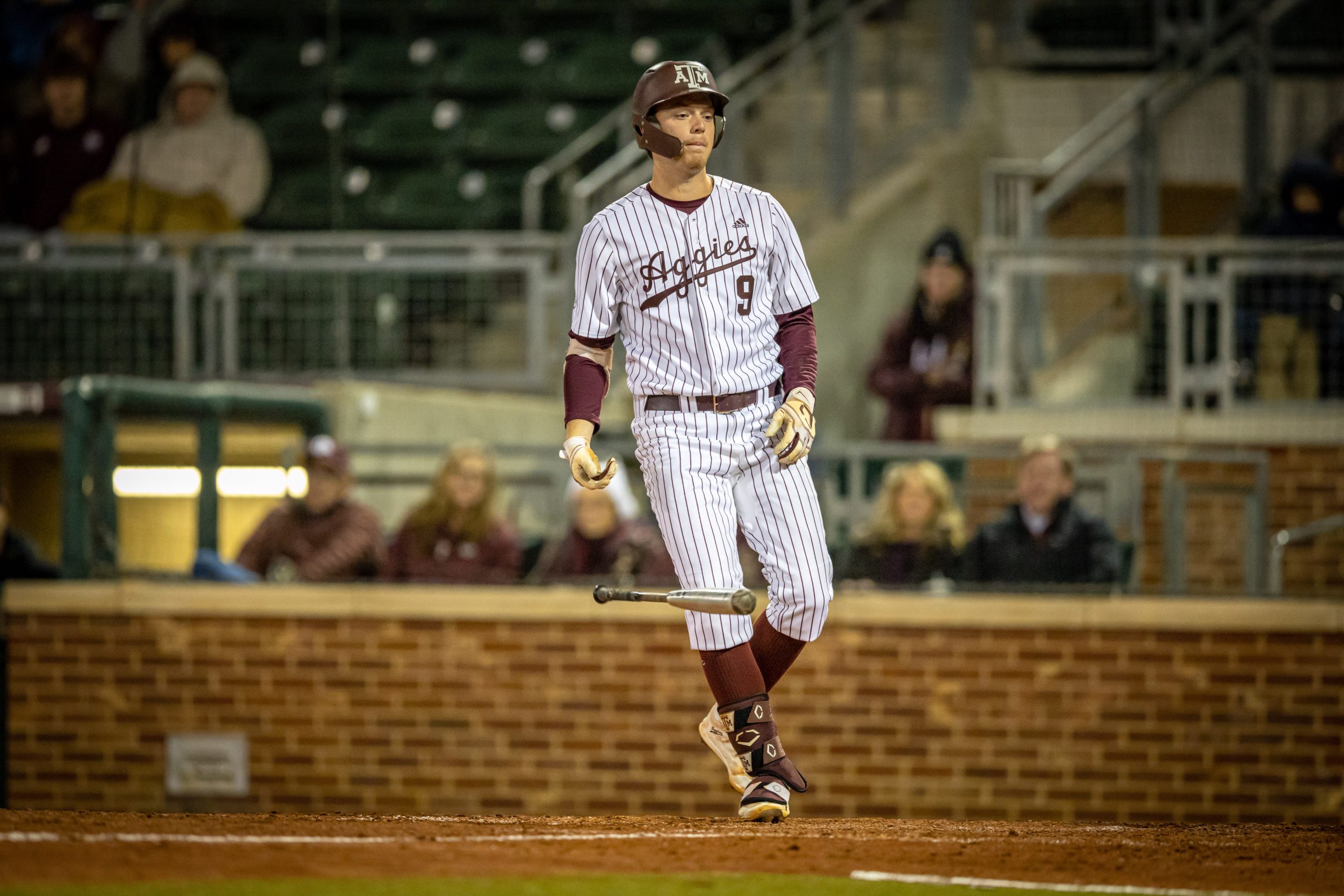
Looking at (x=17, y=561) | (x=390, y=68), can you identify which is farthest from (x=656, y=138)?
(x=390, y=68)

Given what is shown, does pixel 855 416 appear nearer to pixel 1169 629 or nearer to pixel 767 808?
pixel 1169 629

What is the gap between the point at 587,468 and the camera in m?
4.18

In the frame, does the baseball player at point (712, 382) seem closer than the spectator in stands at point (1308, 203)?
Yes

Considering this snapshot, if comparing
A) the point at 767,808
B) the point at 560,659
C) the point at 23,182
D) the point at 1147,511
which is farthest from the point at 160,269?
the point at 767,808

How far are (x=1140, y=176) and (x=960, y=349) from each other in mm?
1528

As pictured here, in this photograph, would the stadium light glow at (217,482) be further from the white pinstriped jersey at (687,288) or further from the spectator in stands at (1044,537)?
the white pinstriped jersey at (687,288)

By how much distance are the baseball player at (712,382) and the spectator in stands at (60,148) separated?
575cm

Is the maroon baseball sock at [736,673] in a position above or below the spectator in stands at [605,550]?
below

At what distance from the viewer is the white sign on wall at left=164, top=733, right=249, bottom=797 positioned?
23.7ft

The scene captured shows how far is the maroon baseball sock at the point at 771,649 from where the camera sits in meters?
4.48

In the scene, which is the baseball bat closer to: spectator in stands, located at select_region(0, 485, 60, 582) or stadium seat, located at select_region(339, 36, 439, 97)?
spectator in stands, located at select_region(0, 485, 60, 582)

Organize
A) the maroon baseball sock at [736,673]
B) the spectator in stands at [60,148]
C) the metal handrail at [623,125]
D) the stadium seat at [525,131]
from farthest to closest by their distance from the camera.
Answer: the stadium seat at [525,131], the spectator in stands at [60,148], the metal handrail at [623,125], the maroon baseball sock at [736,673]

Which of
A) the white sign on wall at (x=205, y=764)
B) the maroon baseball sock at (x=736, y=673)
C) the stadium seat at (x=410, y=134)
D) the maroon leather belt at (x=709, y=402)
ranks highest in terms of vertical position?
the stadium seat at (x=410, y=134)

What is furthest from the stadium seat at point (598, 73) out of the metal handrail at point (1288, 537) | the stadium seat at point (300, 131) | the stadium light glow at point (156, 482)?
the metal handrail at point (1288, 537)
